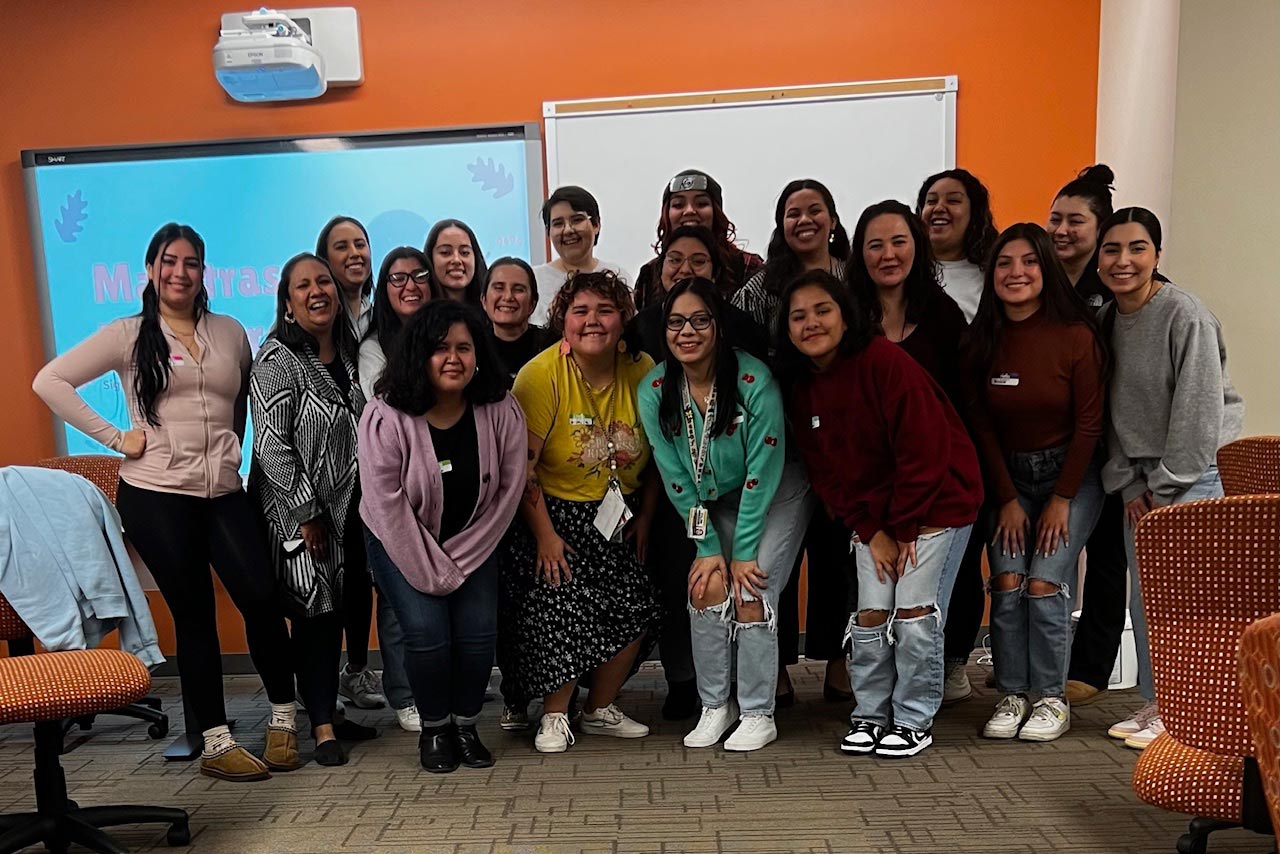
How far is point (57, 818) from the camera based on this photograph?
7.20 ft

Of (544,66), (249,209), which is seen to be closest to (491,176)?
(544,66)

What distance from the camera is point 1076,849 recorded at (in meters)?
2.10

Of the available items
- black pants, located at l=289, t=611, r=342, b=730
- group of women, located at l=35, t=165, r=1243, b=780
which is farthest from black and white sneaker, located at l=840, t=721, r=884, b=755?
black pants, located at l=289, t=611, r=342, b=730

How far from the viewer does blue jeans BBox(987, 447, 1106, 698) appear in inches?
106

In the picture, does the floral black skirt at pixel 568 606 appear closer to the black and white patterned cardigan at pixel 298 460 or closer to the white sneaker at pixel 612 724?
the white sneaker at pixel 612 724

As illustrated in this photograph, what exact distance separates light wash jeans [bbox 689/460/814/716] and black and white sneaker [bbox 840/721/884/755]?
0.23 metres

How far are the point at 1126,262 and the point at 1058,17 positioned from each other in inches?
73.8

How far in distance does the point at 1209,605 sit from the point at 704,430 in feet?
4.37

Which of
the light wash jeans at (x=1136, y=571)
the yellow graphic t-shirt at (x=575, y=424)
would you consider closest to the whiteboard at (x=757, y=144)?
the yellow graphic t-shirt at (x=575, y=424)

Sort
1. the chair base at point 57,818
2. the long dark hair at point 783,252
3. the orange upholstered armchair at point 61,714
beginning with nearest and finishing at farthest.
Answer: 1. the orange upholstered armchair at point 61,714
2. the chair base at point 57,818
3. the long dark hair at point 783,252

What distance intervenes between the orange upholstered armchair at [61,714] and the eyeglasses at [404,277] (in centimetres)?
128

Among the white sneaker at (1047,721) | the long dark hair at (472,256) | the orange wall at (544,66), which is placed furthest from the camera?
the orange wall at (544,66)

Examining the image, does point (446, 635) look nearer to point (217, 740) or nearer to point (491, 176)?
point (217, 740)

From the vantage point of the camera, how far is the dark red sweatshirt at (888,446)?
251 cm
